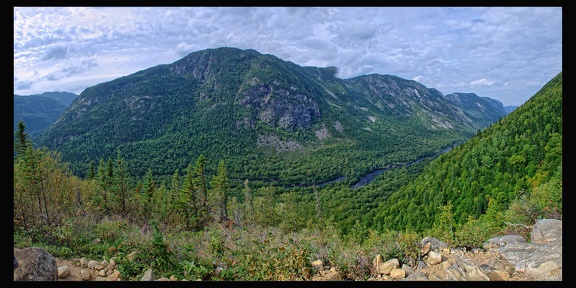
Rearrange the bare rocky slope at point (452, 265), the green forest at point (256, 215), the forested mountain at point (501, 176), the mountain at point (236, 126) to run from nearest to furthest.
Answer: the bare rocky slope at point (452, 265)
the green forest at point (256, 215)
the forested mountain at point (501, 176)
the mountain at point (236, 126)

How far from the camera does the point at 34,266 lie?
4.03 metres

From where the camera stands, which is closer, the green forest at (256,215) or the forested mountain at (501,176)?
the green forest at (256,215)

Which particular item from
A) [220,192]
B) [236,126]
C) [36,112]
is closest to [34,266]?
[220,192]

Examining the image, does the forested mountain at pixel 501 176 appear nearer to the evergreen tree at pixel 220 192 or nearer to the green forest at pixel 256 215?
the green forest at pixel 256 215

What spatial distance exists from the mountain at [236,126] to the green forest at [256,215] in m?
48.4

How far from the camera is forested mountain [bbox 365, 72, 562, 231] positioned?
600cm

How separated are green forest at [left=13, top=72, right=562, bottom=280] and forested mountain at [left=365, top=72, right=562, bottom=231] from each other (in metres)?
0.07

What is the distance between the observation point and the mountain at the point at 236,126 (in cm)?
8319

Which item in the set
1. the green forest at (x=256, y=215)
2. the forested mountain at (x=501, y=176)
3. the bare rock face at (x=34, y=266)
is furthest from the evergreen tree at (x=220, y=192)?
the bare rock face at (x=34, y=266)

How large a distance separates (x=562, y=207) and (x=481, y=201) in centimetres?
1692

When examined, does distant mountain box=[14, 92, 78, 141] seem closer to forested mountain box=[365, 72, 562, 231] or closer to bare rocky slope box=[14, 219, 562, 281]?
forested mountain box=[365, 72, 562, 231]
